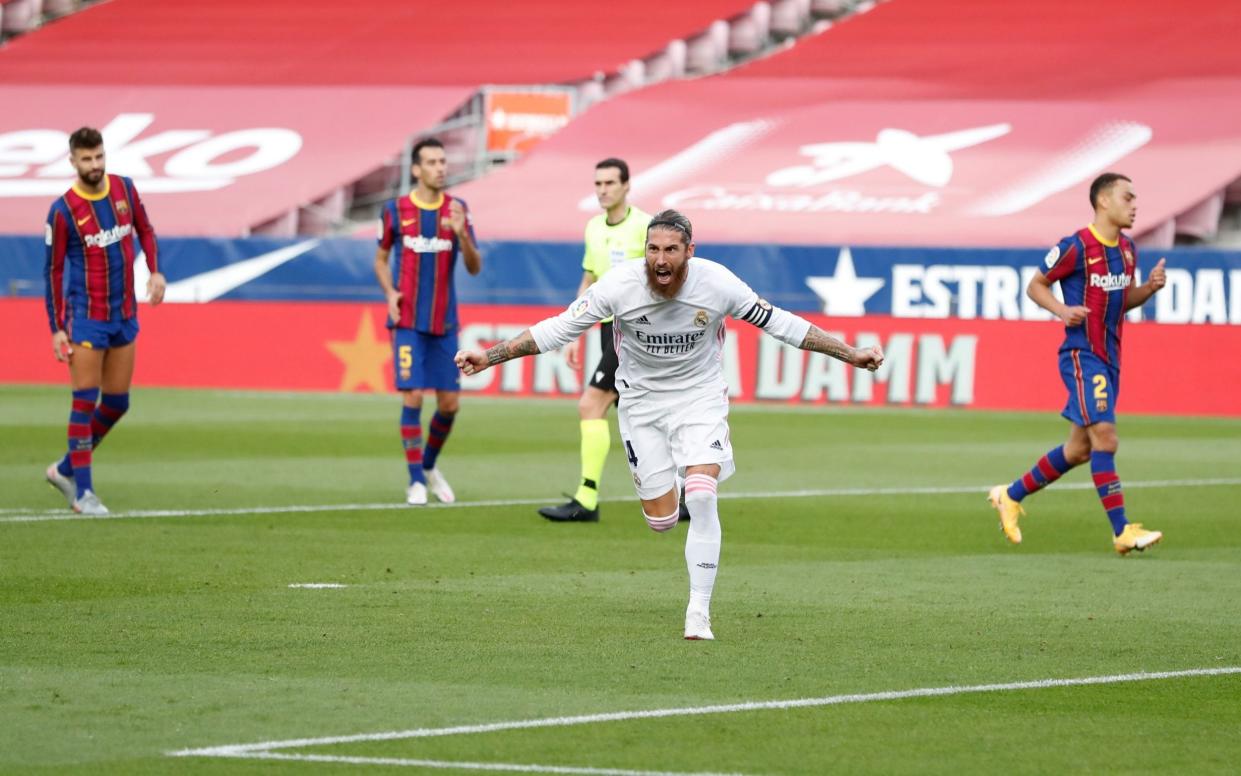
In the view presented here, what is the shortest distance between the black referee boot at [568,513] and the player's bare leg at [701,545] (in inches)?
170

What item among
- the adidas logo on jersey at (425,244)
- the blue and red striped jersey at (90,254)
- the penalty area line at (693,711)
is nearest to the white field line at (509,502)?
the blue and red striped jersey at (90,254)

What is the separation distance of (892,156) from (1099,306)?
74.5ft

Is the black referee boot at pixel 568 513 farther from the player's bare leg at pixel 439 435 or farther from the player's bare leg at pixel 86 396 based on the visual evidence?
the player's bare leg at pixel 86 396

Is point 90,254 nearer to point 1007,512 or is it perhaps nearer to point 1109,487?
point 1007,512

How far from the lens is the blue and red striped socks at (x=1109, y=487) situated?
12.2 metres

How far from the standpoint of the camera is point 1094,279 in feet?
40.7

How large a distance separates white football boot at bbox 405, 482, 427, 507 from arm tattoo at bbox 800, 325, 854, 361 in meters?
5.84

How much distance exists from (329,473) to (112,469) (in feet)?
5.53

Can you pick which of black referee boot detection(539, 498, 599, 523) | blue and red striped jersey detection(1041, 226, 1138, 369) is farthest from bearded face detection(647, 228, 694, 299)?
black referee boot detection(539, 498, 599, 523)

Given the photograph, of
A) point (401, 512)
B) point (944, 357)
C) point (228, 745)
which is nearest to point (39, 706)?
point (228, 745)

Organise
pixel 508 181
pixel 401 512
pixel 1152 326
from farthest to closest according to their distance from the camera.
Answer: pixel 508 181 < pixel 1152 326 < pixel 401 512

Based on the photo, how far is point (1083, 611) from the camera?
9859 millimetres

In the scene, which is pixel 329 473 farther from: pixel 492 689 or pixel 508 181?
pixel 508 181

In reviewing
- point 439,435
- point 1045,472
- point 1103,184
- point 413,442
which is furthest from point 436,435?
point 1103,184
